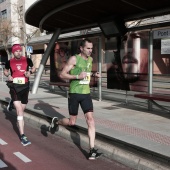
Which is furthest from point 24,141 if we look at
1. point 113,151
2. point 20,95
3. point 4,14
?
point 4,14

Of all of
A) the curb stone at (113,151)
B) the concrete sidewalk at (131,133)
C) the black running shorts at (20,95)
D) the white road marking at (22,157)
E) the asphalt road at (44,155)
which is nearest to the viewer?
the curb stone at (113,151)

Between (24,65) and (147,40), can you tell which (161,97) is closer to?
(147,40)

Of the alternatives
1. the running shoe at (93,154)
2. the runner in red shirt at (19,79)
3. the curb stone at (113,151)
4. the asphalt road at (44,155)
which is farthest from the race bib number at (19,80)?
the running shoe at (93,154)

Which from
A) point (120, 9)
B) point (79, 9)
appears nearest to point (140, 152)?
point (120, 9)

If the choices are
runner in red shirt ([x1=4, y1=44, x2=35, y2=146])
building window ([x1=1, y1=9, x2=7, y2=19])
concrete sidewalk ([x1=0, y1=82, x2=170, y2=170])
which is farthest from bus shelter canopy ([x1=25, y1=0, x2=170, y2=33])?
building window ([x1=1, y1=9, x2=7, y2=19])

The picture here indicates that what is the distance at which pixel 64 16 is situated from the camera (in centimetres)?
1139

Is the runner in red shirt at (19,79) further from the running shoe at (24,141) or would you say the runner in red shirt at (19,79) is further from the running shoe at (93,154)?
the running shoe at (93,154)

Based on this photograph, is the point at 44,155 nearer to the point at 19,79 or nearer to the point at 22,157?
the point at 22,157

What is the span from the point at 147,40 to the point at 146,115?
82.6 inches

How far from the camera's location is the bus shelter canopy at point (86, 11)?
868 cm

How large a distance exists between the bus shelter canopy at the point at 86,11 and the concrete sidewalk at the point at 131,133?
2.79 meters

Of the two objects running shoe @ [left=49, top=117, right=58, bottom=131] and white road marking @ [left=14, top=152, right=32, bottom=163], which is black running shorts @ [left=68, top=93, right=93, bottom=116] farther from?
running shoe @ [left=49, top=117, right=58, bottom=131]

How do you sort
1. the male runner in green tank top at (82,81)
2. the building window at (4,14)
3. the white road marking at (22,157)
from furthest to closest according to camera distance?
the building window at (4,14) < the white road marking at (22,157) < the male runner in green tank top at (82,81)

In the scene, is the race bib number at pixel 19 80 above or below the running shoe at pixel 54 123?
above
